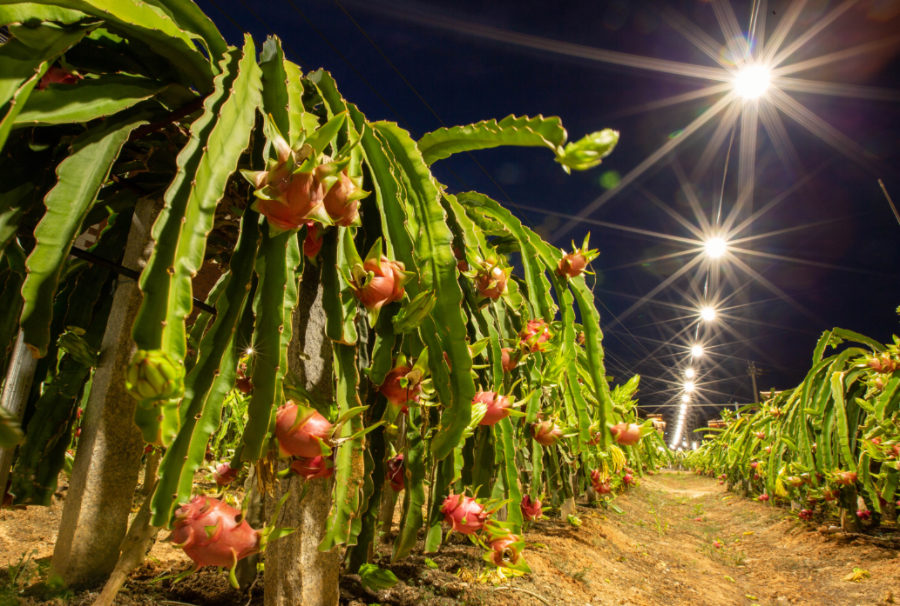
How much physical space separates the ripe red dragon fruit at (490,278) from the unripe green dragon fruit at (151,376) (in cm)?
57

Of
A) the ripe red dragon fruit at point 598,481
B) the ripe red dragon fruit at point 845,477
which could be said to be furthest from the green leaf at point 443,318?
the ripe red dragon fruit at point 845,477

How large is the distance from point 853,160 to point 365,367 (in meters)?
10.1

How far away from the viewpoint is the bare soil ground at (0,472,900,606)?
748 millimetres

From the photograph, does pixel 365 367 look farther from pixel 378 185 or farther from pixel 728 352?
pixel 728 352

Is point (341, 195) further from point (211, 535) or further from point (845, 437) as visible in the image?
point (845, 437)

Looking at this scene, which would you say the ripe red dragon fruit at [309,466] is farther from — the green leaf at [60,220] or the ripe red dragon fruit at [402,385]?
the green leaf at [60,220]

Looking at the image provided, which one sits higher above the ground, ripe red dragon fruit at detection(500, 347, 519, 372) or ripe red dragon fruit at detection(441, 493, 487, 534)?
ripe red dragon fruit at detection(500, 347, 519, 372)

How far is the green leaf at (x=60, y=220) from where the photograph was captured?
375 mm

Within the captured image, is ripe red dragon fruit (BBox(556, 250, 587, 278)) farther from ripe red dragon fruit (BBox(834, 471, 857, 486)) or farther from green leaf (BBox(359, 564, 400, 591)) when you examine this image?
ripe red dragon fruit (BBox(834, 471, 857, 486))

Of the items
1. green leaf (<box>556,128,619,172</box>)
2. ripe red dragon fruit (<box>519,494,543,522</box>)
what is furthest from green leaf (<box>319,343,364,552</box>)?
ripe red dragon fruit (<box>519,494,543,522</box>)

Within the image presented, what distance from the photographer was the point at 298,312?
0.65 meters

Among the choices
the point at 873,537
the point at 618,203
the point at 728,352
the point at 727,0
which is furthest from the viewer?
the point at 728,352

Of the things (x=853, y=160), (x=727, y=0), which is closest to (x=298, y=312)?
(x=727, y=0)

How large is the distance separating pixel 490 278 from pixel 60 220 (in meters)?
0.59
